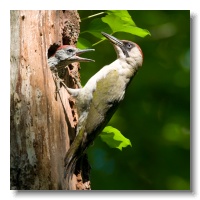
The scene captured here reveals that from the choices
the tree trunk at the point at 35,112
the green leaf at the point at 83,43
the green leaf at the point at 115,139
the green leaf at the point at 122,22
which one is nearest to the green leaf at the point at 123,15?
the green leaf at the point at 122,22

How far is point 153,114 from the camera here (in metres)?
4.54

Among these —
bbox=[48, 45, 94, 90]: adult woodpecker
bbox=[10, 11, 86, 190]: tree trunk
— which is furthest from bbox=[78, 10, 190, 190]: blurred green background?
bbox=[10, 11, 86, 190]: tree trunk

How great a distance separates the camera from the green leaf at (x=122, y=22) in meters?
3.63

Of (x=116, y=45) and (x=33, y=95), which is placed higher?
(x=116, y=45)

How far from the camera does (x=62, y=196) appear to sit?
354 centimetres

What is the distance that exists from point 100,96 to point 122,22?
459 mm

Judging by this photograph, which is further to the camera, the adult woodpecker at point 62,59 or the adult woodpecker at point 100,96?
the adult woodpecker at point 62,59

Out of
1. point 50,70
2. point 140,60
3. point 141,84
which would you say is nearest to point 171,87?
point 141,84

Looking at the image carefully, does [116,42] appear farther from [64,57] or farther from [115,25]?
[64,57]

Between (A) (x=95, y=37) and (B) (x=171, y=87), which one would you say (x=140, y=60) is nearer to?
(A) (x=95, y=37)

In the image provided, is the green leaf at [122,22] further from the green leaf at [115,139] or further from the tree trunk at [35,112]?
the green leaf at [115,139]

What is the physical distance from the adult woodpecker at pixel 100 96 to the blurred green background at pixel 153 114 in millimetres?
328

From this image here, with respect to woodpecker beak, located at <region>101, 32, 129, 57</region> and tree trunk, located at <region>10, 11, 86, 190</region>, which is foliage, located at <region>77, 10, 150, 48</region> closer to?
woodpecker beak, located at <region>101, 32, 129, 57</region>
